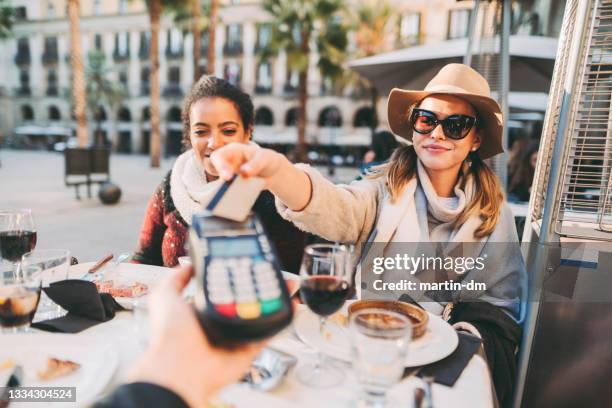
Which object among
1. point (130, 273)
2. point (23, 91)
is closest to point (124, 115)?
point (23, 91)

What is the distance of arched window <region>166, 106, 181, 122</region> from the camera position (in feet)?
119

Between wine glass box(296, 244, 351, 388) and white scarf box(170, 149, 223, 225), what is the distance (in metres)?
1.11

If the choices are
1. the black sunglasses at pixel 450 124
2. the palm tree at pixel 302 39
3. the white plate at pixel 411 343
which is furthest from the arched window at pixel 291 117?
the white plate at pixel 411 343

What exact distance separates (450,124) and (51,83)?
47.1m

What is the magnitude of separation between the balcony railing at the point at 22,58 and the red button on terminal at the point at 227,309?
49.4 meters

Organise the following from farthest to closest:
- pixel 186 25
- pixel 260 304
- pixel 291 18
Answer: pixel 186 25 → pixel 291 18 → pixel 260 304

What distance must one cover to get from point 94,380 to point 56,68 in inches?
1841

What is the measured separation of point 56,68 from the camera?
3916 centimetres

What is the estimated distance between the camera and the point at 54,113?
133 feet

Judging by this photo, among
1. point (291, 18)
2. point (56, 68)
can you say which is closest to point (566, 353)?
point (291, 18)

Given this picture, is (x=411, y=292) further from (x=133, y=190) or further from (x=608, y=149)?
(x=133, y=190)

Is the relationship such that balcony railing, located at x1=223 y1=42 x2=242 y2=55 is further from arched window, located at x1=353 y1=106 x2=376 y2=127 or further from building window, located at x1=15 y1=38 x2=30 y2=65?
building window, located at x1=15 y1=38 x2=30 y2=65

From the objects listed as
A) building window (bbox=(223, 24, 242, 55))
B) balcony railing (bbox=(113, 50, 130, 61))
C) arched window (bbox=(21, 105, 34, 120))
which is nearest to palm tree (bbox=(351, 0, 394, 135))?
building window (bbox=(223, 24, 242, 55))

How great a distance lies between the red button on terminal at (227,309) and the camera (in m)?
0.73
